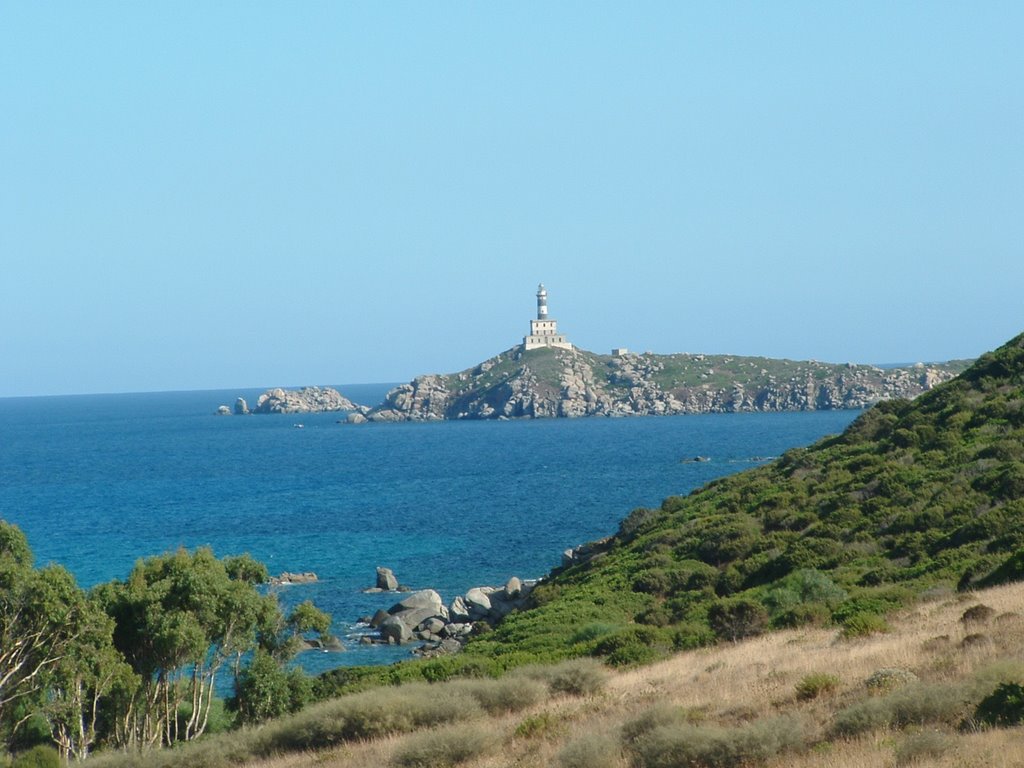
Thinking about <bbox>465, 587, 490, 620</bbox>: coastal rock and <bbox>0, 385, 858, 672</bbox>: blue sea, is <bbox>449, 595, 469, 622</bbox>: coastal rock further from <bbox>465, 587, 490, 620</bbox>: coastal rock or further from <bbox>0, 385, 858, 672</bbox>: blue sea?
<bbox>0, 385, 858, 672</bbox>: blue sea

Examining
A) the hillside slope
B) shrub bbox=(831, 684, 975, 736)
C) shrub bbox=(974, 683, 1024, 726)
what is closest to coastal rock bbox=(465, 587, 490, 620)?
the hillside slope

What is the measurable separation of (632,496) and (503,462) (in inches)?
1377

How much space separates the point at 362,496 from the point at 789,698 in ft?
261

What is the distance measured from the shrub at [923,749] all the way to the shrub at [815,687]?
131 inches

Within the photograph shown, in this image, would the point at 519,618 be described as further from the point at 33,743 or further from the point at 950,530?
the point at 33,743

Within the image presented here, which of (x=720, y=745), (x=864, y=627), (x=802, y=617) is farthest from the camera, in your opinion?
(x=802, y=617)

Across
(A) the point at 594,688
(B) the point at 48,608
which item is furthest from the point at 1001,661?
(B) the point at 48,608

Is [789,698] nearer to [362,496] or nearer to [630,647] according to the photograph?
[630,647]

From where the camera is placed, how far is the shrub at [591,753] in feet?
32.9

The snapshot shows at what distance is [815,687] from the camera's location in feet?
40.0

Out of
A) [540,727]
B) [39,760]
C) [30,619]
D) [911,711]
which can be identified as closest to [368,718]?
[540,727]

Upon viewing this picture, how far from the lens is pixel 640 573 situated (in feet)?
111

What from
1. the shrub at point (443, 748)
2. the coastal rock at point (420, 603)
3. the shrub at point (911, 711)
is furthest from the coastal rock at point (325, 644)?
the shrub at point (911, 711)

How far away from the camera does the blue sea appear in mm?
57406
